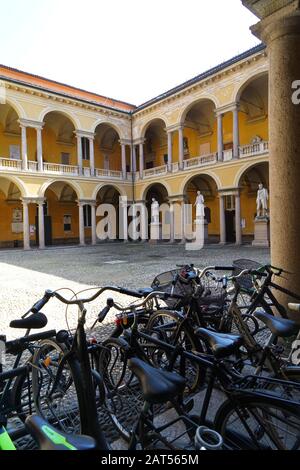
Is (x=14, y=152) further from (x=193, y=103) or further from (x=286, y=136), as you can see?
(x=286, y=136)

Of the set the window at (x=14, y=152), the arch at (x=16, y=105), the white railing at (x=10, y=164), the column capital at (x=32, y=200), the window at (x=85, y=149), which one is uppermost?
the arch at (x=16, y=105)

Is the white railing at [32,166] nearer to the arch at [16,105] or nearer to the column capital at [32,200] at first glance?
the column capital at [32,200]

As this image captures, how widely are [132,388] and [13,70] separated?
26.5 metres

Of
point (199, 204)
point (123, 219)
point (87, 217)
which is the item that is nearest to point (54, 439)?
point (199, 204)

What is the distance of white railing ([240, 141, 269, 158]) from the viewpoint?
18328 millimetres

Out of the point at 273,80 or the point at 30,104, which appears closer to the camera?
the point at 273,80

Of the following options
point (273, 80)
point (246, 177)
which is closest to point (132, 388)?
point (273, 80)

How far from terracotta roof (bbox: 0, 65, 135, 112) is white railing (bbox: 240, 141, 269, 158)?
39.9ft

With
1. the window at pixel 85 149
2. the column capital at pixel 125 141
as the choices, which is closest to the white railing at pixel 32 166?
the window at pixel 85 149

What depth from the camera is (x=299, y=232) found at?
119 inches

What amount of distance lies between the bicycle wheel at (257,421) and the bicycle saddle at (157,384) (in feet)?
1.24

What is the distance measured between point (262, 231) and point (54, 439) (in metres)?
18.3

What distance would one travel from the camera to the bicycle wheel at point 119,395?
218 centimetres
